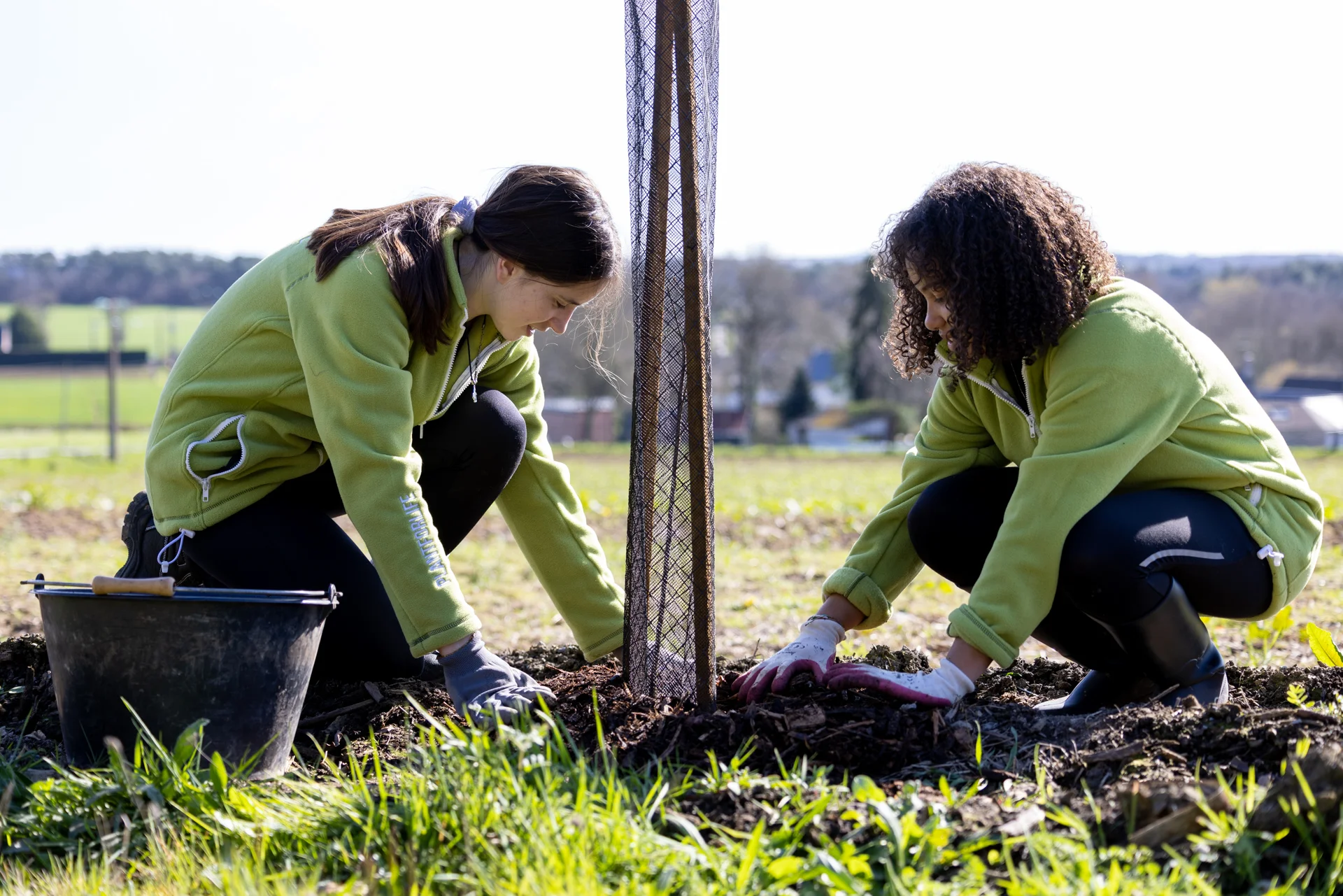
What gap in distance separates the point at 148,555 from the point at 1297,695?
261 cm

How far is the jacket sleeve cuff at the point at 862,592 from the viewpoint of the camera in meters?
2.75

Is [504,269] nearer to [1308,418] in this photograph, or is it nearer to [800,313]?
[1308,418]

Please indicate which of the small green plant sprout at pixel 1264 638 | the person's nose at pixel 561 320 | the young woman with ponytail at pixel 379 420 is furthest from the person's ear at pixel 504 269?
the small green plant sprout at pixel 1264 638

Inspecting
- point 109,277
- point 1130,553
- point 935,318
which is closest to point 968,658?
point 1130,553

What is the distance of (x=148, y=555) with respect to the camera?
8.77 ft

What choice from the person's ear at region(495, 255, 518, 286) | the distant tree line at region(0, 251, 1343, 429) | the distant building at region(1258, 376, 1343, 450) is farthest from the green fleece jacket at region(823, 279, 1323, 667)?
the distant tree line at region(0, 251, 1343, 429)

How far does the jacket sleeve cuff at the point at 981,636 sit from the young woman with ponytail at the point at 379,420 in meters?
0.87

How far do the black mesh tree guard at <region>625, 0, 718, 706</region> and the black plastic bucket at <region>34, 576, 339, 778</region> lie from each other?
757 millimetres

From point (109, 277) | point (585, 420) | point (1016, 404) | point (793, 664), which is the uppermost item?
point (109, 277)

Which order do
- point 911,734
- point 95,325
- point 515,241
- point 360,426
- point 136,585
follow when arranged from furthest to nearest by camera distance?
1. point 95,325
2. point 515,241
3. point 360,426
4. point 911,734
5. point 136,585

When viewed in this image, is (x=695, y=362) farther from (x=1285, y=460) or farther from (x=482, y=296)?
(x=1285, y=460)

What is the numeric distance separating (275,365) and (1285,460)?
7.58ft

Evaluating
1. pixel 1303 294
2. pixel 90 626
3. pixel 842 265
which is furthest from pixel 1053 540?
pixel 1303 294

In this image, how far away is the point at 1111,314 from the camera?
2.37 m
